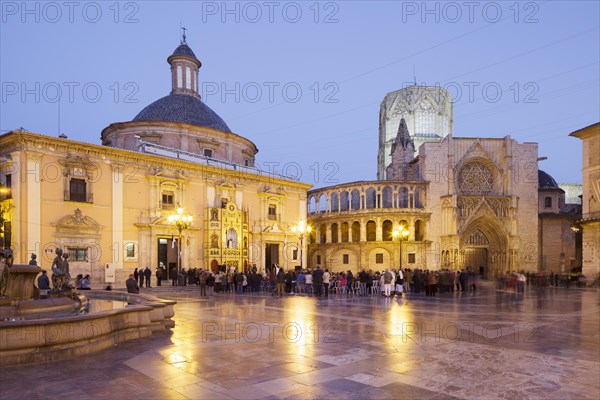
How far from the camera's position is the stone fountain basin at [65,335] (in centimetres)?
663

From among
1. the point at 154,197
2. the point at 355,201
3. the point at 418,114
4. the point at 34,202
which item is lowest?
the point at 34,202

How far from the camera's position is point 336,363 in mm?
7023

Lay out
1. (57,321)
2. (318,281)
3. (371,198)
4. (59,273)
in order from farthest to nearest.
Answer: (371,198) < (318,281) < (59,273) < (57,321)

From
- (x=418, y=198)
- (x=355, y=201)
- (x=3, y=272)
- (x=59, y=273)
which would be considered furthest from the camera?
(x=355, y=201)

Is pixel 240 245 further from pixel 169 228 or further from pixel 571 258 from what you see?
pixel 571 258

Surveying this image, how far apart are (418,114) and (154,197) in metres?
42.3

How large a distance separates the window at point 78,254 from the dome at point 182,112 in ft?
44.7

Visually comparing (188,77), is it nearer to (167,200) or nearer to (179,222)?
(167,200)

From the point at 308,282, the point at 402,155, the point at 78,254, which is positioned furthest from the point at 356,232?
the point at 78,254

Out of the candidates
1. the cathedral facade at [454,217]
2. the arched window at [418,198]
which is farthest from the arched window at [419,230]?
the arched window at [418,198]

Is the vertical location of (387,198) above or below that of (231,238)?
above

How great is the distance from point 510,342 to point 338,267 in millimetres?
35339

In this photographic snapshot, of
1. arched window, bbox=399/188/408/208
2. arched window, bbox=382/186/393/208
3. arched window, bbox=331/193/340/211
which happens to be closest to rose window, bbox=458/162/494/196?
arched window, bbox=399/188/408/208

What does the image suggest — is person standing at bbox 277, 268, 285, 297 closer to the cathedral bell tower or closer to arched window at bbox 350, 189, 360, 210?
the cathedral bell tower
